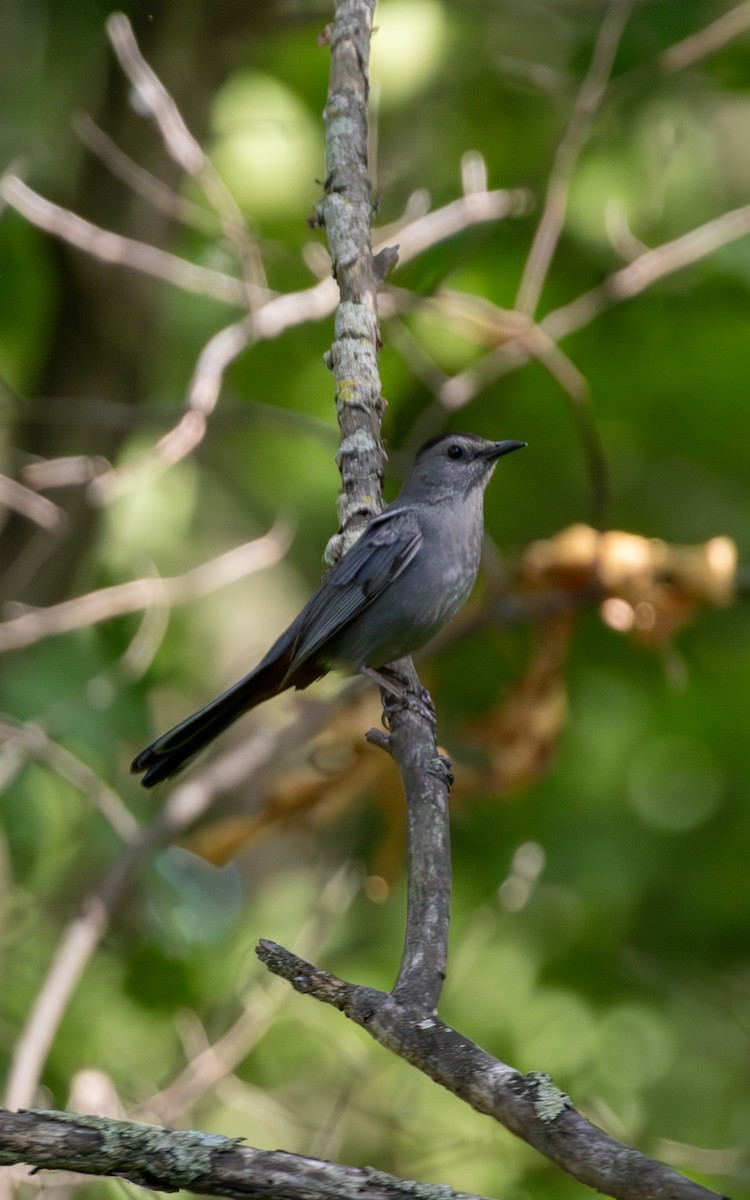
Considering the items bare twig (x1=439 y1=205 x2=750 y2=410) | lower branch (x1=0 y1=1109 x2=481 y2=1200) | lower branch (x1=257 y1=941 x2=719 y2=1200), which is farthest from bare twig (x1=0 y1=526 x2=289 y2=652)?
lower branch (x1=0 y1=1109 x2=481 y2=1200)

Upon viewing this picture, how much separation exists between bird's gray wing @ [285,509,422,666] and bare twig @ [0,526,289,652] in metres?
1.27

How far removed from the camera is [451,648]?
5.56m

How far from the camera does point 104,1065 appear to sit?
537 centimetres

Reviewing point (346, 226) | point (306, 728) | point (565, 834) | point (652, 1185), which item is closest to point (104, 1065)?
point (306, 728)

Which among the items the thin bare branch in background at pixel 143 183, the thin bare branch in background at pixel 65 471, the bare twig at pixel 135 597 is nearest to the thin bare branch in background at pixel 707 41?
the thin bare branch in background at pixel 143 183

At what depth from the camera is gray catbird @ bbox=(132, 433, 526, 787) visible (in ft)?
13.2

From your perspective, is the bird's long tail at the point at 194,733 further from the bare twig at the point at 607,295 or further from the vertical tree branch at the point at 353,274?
the bare twig at the point at 607,295

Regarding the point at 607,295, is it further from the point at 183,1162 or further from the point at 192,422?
the point at 183,1162

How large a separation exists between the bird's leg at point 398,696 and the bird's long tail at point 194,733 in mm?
356

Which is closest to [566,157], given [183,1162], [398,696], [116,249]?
[116,249]

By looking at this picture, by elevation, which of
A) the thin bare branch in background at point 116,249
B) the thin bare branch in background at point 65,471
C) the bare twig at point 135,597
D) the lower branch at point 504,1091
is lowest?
the lower branch at point 504,1091

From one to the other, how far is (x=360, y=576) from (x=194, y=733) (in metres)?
0.74

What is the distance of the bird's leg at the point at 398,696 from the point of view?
3.77m

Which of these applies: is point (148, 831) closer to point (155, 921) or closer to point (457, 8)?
point (155, 921)
